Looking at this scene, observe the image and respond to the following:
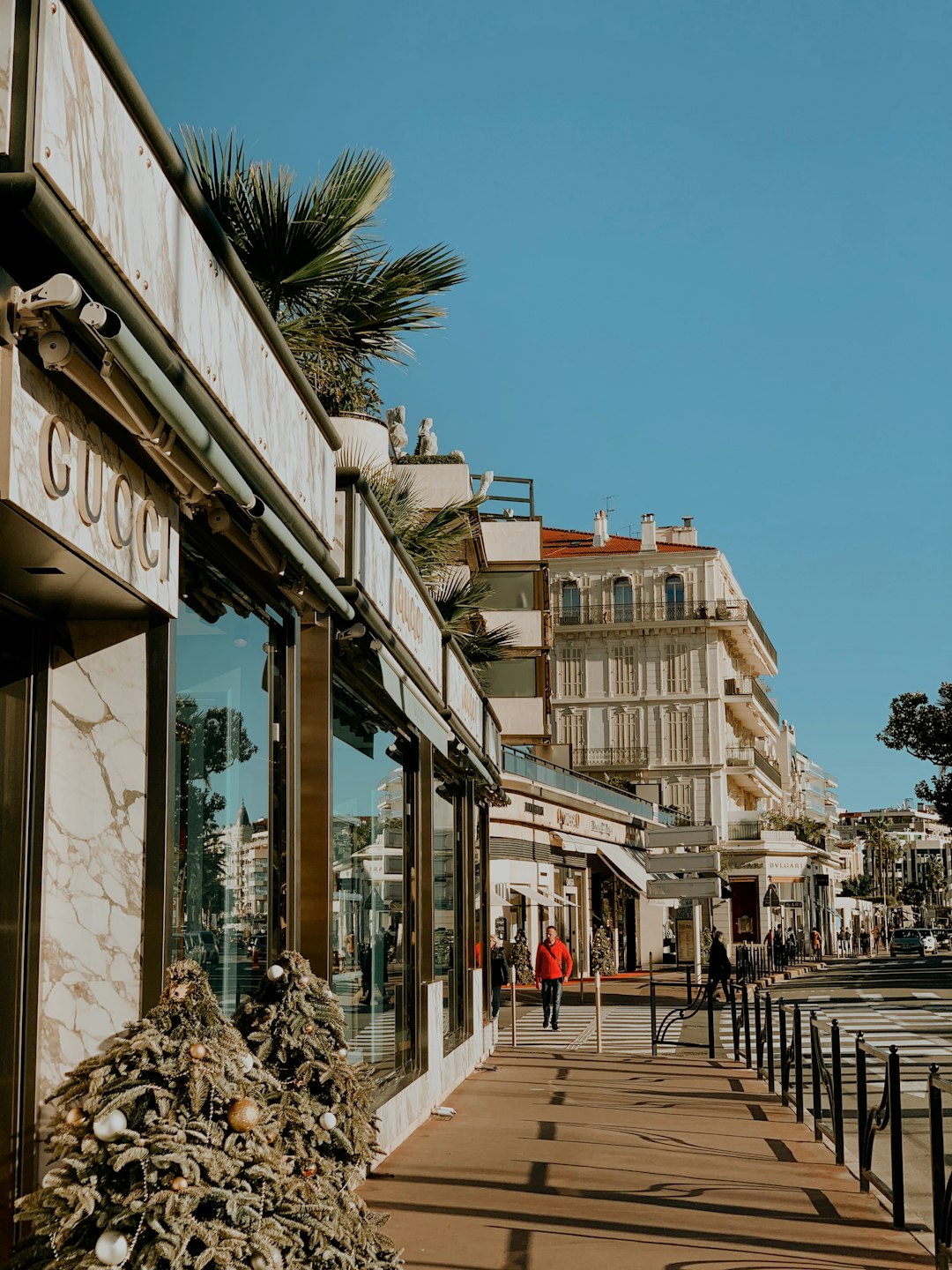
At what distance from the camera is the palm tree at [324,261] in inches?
386

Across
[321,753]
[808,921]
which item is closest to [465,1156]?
[321,753]

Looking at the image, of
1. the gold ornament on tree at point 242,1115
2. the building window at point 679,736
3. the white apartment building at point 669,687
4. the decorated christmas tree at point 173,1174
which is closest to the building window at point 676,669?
the white apartment building at point 669,687

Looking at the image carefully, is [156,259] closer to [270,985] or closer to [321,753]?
[270,985]

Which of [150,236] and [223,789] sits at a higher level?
[150,236]

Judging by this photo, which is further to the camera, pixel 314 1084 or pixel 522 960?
pixel 522 960

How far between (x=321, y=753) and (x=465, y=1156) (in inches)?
152

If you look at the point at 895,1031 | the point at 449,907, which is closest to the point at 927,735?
the point at 895,1031

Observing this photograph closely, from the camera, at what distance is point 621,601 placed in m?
74.6

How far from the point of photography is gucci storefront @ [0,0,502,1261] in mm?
4031

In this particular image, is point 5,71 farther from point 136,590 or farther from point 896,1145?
point 896,1145

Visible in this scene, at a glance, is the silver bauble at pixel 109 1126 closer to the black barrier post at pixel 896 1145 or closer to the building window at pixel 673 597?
the black barrier post at pixel 896 1145

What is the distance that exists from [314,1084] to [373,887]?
5.18 metres

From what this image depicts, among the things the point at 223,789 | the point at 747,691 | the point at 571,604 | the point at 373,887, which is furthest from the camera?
the point at 747,691

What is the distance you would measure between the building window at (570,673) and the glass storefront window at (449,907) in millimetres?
55798
